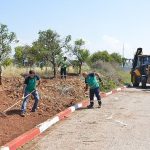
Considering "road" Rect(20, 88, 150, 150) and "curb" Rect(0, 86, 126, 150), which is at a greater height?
"curb" Rect(0, 86, 126, 150)

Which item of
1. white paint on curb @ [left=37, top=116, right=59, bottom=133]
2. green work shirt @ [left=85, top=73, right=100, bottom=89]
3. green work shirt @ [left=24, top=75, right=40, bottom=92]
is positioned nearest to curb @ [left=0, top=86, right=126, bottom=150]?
white paint on curb @ [left=37, top=116, right=59, bottom=133]

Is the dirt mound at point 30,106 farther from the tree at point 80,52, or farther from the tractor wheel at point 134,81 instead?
the tree at point 80,52

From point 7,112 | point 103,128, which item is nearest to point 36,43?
point 7,112

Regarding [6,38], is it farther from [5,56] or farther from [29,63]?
[29,63]

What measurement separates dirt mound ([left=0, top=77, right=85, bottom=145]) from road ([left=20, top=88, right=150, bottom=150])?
2.60 ft

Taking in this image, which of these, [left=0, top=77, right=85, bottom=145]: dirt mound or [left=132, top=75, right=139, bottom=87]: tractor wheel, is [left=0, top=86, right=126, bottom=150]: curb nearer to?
[left=0, top=77, right=85, bottom=145]: dirt mound

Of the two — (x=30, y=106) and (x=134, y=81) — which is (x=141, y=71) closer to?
(x=134, y=81)

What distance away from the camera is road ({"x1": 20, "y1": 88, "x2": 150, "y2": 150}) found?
10.1 metres

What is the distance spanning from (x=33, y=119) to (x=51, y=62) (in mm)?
23193

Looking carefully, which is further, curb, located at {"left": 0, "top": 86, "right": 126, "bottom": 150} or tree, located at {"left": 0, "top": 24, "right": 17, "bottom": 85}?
tree, located at {"left": 0, "top": 24, "right": 17, "bottom": 85}

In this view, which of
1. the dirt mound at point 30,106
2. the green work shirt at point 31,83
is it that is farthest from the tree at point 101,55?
the green work shirt at point 31,83

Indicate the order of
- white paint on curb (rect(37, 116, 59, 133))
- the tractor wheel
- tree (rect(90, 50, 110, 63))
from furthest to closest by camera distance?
1. tree (rect(90, 50, 110, 63))
2. the tractor wheel
3. white paint on curb (rect(37, 116, 59, 133))

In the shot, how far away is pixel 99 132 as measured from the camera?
12.0 metres

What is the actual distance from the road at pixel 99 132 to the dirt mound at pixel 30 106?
792 millimetres
